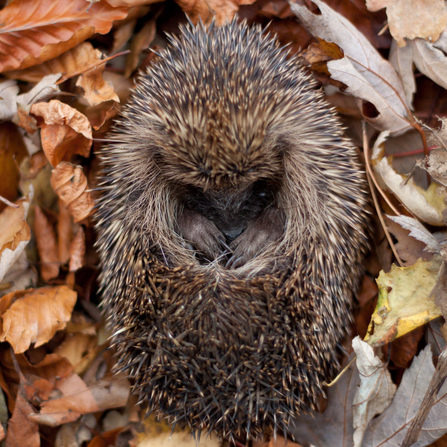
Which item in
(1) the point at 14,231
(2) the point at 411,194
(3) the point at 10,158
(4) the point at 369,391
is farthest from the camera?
(3) the point at 10,158

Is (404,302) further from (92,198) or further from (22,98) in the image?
(22,98)

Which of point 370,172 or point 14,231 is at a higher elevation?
point 370,172

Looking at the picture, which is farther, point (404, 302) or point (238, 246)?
point (238, 246)

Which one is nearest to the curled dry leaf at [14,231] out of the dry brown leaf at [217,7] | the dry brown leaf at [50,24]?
the dry brown leaf at [50,24]

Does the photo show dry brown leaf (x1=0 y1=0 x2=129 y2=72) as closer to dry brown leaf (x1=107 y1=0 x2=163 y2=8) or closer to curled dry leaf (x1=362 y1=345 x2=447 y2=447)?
dry brown leaf (x1=107 y1=0 x2=163 y2=8)

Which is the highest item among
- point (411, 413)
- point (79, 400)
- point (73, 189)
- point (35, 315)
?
point (73, 189)

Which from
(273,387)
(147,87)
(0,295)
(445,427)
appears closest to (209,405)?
(273,387)

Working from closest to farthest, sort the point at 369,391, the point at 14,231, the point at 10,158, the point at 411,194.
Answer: the point at 369,391, the point at 411,194, the point at 14,231, the point at 10,158

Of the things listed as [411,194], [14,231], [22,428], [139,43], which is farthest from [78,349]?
[411,194]
